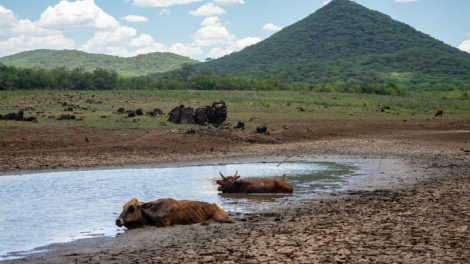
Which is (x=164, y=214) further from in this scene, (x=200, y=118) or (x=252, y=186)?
(x=200, y=118)

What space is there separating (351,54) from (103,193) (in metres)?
147

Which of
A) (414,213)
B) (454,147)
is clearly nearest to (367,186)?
(414,213)

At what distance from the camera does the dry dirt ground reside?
627 centimetres

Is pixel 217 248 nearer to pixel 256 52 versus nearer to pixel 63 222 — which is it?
pixel 63 222

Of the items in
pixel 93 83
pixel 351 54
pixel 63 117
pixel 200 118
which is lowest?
pixel 63 117

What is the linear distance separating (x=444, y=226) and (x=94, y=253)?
494 centimetres

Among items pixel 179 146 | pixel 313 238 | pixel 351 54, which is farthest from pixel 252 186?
pixel 351 54

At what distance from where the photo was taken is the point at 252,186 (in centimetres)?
1237

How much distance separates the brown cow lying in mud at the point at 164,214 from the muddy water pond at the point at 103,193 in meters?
0.33

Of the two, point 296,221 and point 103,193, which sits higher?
point 296,221

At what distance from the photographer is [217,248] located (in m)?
6.75

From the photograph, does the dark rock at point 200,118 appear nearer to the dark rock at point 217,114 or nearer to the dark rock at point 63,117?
the dark rock at point 217,114

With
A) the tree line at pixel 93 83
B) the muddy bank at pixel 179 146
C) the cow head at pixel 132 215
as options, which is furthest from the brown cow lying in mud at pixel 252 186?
the tree line at pixel 93 83

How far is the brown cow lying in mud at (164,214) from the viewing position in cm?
863
